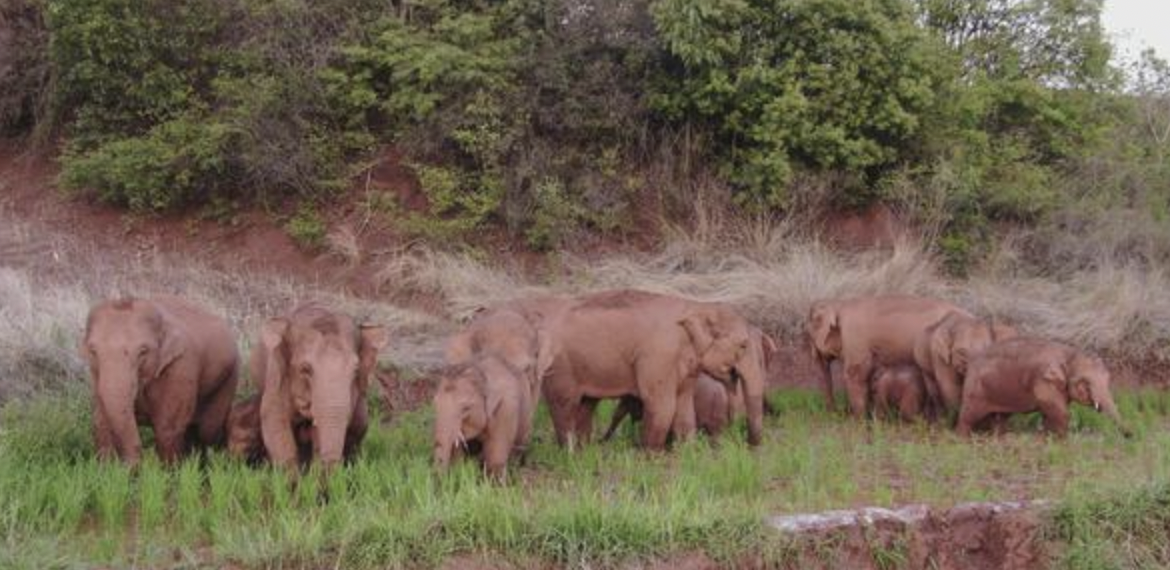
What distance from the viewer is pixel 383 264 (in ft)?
63.0

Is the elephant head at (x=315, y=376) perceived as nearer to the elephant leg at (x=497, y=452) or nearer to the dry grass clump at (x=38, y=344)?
the elephant leg at (x=497, y=452)

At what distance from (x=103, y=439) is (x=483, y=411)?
2740 mm

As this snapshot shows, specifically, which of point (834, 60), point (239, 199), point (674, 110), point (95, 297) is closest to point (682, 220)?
point (674, 110)

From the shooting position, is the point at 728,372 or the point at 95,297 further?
the point at 95,297

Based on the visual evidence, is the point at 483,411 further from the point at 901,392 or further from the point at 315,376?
the point at 901,392

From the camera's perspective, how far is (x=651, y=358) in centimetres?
1166

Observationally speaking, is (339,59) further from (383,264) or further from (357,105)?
(383,264)

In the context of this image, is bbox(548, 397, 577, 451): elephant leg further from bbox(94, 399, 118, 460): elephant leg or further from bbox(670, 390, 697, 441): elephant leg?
bbox(94, 399, 118, 460): elephant leg

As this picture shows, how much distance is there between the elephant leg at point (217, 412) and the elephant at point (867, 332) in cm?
619

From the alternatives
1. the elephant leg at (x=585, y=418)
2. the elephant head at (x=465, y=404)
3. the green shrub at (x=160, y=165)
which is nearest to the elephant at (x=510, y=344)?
the elephant head at (x=465, y=404)

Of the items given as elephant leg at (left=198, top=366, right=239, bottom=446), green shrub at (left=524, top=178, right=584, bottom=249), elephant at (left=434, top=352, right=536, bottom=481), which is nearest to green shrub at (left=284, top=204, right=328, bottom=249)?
green shrub at (left=524, top=178, right=584, bottom=249)

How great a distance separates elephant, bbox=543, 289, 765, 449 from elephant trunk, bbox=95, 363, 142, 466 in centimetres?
349

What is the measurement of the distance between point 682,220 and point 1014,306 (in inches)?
208

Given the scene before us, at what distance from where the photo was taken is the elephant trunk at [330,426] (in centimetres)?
881
